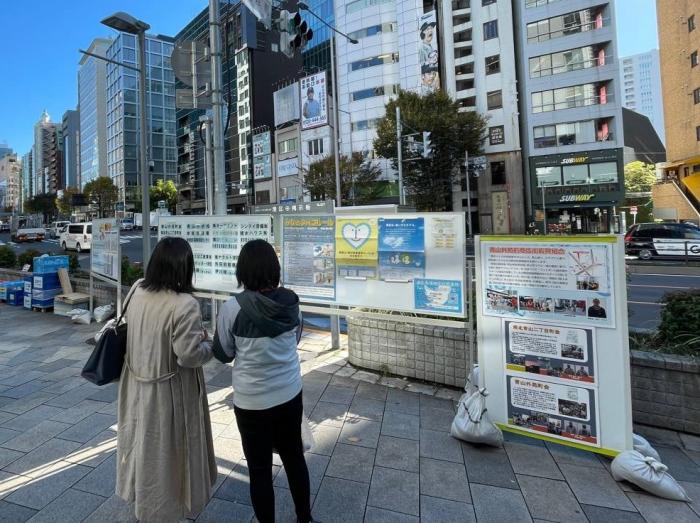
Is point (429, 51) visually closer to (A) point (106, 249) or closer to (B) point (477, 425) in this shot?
(A) point (106, 249)

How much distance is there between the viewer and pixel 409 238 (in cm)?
391

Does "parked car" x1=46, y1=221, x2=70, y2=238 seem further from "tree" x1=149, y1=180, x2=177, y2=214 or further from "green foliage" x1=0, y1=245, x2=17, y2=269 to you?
"green foliage" x1=0, y1=245, x2=17, y2=269

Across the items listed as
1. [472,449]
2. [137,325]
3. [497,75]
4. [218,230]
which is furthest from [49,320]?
[497,75]

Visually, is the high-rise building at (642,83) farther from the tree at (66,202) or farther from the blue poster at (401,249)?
the blue poster at (401,249)

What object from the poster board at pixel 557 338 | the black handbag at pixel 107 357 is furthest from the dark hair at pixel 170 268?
the poster board at pixel 557 338

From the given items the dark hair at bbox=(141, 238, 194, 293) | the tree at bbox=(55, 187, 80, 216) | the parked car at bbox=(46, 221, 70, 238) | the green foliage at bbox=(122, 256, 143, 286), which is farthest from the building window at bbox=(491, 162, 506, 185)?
the tree at bbox=(55, 187, 80, 216)

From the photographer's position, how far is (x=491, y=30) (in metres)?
38.8

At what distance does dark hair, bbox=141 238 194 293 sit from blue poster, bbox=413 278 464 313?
2.37 meters

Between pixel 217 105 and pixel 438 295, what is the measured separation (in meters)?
4.82

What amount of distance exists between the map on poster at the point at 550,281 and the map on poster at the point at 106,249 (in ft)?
20.5

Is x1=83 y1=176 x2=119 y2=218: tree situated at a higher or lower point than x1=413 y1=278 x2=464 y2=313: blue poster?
higher

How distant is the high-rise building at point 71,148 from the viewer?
111625 millimetres

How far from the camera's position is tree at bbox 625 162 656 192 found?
57.9 metres

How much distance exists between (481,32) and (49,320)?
4349cm
